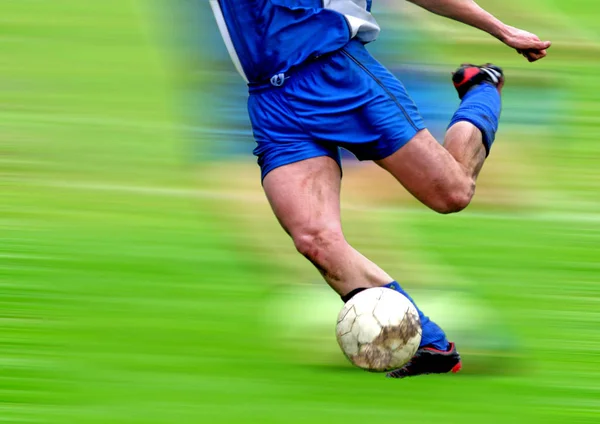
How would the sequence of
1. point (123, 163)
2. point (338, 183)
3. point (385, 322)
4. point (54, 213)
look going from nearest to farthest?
point (385, 322), point (338, 183), point (54, 213), point (123, 163)

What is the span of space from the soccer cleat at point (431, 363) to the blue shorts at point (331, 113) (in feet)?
Result: 2.38

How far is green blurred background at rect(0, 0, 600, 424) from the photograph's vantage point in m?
4.43

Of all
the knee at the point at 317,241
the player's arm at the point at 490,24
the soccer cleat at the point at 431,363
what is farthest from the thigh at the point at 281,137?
the soccer cleat at the point at 431,363

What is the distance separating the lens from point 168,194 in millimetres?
7164

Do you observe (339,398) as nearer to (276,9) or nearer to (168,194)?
(276,9)

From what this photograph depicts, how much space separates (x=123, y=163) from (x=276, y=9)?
336 centimetres

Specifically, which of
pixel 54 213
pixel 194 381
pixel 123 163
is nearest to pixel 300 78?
pixel 194 381

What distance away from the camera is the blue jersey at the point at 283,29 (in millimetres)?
4570

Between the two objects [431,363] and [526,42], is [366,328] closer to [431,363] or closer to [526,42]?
[431,363]

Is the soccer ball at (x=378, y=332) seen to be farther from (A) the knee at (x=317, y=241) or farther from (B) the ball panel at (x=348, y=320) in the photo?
(A) the knee at (x=317, y=241)

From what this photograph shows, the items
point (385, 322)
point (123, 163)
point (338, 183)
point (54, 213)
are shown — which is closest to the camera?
point (385, 322)

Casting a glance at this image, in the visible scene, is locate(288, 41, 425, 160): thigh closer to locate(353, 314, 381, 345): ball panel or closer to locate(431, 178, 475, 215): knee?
locate(431, 178, 475, 215): knee

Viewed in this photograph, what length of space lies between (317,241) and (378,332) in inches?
15.4

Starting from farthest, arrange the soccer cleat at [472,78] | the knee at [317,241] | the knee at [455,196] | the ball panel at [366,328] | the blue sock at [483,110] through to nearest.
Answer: the soccer cleat at [472,78] → the blue sock at [483,110] → the knee at [455,196] → the knee at [317,241] → the ball panel at [366,328]
